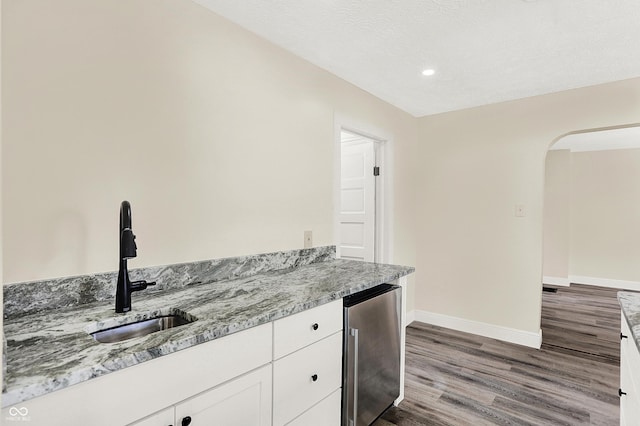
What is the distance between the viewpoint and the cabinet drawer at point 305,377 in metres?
1.35

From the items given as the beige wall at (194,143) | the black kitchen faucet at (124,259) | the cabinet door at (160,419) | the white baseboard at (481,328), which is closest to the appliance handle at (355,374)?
the beige wall at (194,143)

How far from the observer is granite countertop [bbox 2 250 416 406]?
32.4 inches

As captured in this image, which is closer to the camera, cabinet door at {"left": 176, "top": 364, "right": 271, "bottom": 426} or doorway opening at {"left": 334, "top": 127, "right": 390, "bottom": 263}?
cabinet door at {"left": 176, "top": 364, "right": 271, "bottom": 426}

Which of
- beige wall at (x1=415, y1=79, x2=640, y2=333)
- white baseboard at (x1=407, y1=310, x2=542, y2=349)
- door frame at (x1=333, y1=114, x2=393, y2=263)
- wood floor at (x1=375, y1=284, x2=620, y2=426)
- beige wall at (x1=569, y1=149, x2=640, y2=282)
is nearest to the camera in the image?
wood floor at (x1=375, y1=284, x2=620, y2=426)

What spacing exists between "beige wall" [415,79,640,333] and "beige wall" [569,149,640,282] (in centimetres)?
367

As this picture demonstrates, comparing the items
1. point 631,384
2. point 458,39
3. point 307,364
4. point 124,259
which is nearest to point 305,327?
point 307,364

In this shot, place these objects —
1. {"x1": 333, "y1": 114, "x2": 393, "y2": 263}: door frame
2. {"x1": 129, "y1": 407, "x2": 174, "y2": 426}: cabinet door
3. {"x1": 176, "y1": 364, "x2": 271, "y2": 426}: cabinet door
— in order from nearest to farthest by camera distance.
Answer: {"x1": 129, "y1": 407, "x2": 174, "y2": 426}: cabinet door
{"x1": 176, "y1": 364, "x2": 271, "y2": 426}: cabinet door
{"x1": 333, "y1": 114, "x2": 393, "y2": 263}: door frame

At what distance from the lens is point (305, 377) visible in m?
1.47

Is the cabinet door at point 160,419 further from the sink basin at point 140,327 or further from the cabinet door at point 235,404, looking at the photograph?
the sink basin at point 140,327

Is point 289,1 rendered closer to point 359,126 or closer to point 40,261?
point 359,126

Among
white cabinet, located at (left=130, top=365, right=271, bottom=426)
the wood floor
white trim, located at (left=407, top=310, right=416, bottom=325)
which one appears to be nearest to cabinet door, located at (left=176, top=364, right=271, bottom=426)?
white cabinet, located at (left=130, top=365, right=271, bottom=426)

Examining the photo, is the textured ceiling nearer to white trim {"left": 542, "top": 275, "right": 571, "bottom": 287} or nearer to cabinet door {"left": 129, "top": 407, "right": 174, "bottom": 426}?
cabinet door {"left": 129, "top": 407, "right": 174, "bottom": 426}

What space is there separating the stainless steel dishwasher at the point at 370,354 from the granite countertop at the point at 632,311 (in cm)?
105

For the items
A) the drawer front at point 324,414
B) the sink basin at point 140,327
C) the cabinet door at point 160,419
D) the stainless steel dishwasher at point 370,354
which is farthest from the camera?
the stainless steel dishwasher at point 370,354
